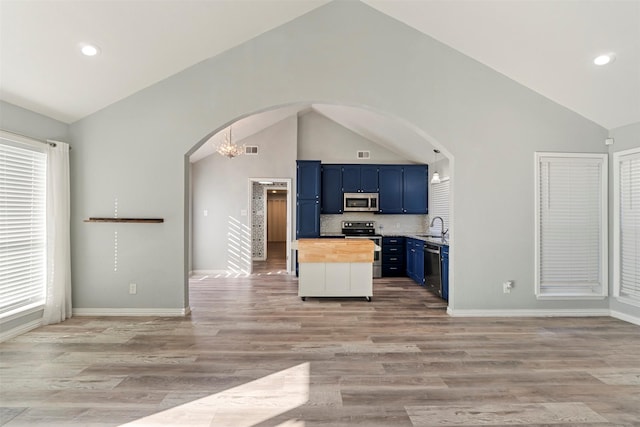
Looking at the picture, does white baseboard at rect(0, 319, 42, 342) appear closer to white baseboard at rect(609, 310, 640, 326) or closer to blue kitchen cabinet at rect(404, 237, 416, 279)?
blue kitchen cabinet at rect(404, 237, 416, 279)

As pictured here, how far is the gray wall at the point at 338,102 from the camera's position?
393 centimetres

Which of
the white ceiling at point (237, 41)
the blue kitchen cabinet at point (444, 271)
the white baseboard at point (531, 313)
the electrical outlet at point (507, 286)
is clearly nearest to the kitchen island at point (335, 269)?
the blue kitchen cabinet at point (444, 271)

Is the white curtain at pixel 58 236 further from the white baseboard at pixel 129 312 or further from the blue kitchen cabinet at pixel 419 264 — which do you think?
the blue kitchen cabinet at pixel 419 264

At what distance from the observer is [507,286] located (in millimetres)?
3955

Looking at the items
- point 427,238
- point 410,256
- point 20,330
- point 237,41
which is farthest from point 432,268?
point 20,330

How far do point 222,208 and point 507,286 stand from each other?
213 inches

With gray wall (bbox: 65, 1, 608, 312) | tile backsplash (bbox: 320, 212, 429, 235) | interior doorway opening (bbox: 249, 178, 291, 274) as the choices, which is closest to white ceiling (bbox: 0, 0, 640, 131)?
gray wall (bbox: 65, 1, 608, 312)

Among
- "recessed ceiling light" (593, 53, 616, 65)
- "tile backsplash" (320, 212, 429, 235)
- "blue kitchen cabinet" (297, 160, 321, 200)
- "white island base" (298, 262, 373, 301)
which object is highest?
"recessed ceiling light" (593, 53, 616, 65)

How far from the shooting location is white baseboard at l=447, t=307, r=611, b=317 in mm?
3951

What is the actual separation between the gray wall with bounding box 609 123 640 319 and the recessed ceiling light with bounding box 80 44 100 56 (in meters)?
5.91

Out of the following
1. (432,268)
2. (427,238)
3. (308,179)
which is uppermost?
(308,179)

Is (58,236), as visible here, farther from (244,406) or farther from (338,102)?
(338,102)

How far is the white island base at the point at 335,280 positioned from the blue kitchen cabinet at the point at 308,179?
7.37 feet

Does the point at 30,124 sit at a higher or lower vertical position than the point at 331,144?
lower
